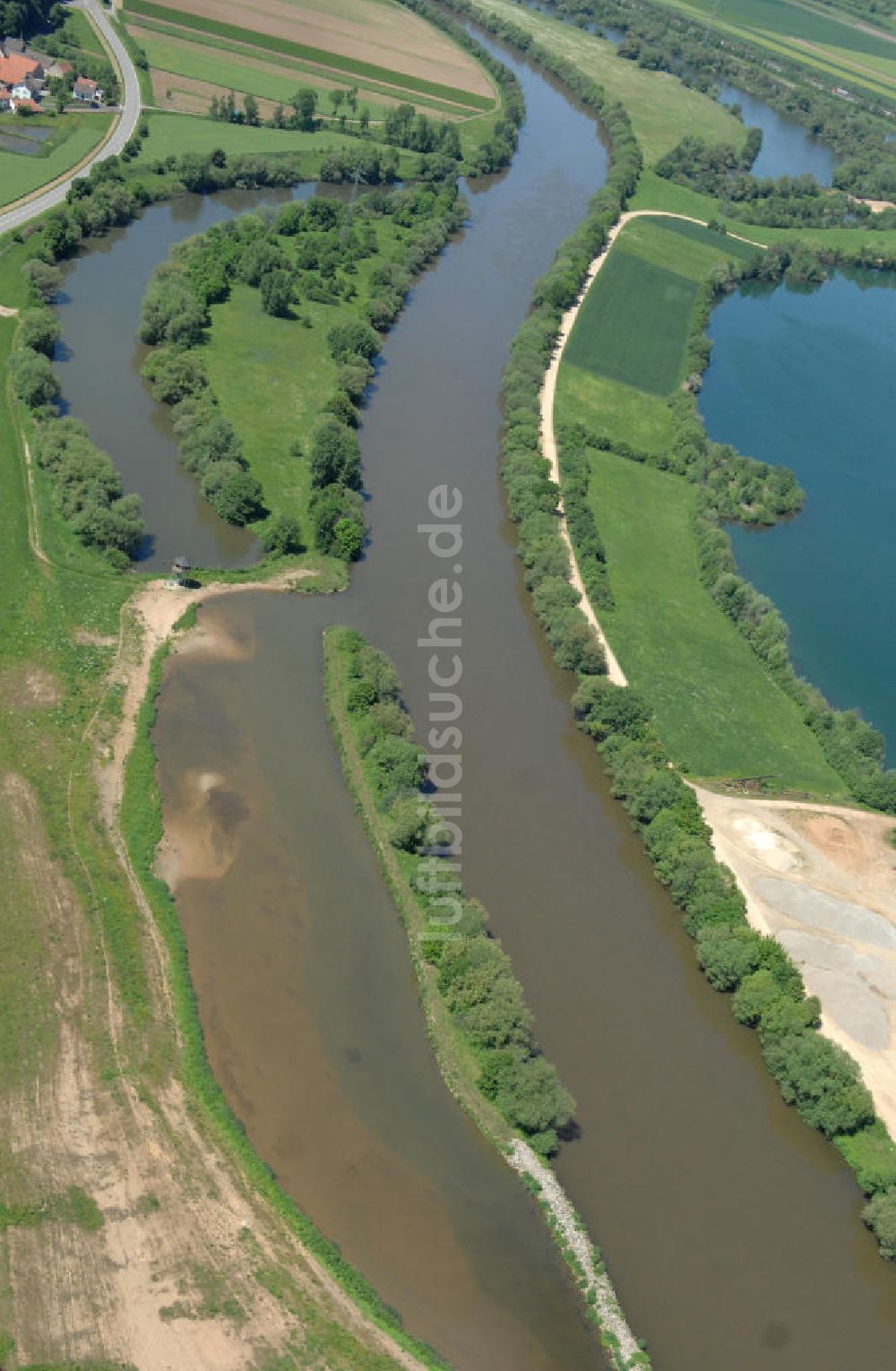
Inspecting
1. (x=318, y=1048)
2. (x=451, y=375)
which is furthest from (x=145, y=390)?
(x=318, y=1048)

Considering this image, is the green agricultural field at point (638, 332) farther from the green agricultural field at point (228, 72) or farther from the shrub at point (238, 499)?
the green agricultural field at point (228, 72)

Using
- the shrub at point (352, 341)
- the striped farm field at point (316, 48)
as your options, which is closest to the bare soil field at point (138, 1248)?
the shrub at point (352, 341)

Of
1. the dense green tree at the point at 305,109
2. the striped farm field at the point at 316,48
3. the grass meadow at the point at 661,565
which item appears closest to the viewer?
the grass meadow at the point at 661,565

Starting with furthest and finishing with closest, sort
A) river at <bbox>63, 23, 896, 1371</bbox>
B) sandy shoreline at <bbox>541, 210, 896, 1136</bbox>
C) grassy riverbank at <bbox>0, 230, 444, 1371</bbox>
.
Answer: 1. sandy shoreline at <bbox>541, 210, 896, 1136</bbox>
2. river at <bbox>63, 23, 896, 1371</bbox>
3. grassy riverbank at <bbox>0, 230, 444, 1371</bbox>

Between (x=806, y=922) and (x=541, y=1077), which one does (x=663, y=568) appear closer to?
(x=806, y=922)

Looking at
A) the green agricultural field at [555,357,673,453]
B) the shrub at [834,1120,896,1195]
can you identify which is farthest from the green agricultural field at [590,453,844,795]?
the shrub at [834,1120,896,1195]

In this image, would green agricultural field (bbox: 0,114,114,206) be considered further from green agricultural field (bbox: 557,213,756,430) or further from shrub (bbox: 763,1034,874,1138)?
shrub (bbox: 763,1034,874,1138)

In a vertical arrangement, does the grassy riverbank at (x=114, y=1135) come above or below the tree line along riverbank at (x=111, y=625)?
below
